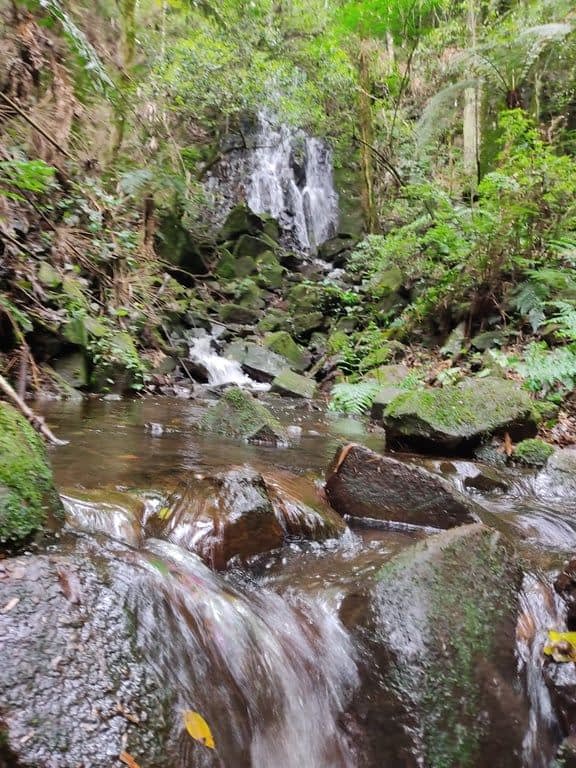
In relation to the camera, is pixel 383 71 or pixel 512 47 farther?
pixel 383 71

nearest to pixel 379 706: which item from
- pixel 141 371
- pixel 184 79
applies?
pixel 141 371

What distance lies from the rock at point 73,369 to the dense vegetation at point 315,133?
0.06 m

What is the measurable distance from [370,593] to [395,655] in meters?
0.32

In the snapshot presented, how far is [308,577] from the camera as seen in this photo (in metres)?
2.75

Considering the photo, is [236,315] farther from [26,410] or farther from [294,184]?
[26,410]

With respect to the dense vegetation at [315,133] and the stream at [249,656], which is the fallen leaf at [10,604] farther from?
the dense vegetation at [315,133]

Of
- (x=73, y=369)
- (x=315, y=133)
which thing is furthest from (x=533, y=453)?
(x=315, y=133)

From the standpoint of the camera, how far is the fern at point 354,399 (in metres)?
8.05

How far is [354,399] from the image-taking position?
26.4 feet

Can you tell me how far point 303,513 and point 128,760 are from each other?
2125 mm

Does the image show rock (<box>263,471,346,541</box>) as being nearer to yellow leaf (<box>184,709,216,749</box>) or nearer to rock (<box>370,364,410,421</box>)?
yellow leaf (<box>184,709,216,749</box>)

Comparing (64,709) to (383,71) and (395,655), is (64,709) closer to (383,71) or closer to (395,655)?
(395,655)

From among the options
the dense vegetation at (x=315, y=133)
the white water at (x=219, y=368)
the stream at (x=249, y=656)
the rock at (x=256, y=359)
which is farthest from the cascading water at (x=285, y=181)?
the stream at (x=249, y=656)

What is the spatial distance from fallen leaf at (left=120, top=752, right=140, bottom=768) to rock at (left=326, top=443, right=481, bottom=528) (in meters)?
2.54
